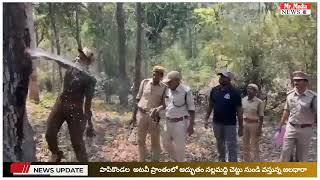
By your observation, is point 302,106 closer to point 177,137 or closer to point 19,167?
point 177,137

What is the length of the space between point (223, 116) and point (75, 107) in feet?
5.12

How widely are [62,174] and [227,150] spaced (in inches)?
69.1

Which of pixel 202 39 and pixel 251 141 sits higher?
pixel 202 39

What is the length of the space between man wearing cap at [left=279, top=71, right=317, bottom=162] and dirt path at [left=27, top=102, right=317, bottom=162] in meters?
0.11

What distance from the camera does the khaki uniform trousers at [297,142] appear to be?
670 centimetres

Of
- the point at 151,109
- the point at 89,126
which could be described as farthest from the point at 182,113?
the point at 89,126

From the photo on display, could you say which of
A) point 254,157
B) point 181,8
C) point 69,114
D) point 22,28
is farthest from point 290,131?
point 22,28

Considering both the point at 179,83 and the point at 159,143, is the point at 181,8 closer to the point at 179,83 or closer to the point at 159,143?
the point at 179,83

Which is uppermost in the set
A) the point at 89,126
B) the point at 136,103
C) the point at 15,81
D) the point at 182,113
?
the point at 15,81

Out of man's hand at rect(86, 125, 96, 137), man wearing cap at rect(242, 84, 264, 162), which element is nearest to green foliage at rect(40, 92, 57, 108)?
man's hand at rect(86, 125, 96, 137)

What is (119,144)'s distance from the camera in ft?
22.7

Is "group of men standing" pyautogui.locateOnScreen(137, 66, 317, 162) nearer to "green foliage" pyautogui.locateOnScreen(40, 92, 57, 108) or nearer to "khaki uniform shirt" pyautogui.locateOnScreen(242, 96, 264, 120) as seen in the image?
"khaki uniform shirt" pyautogui.locateOnScreen(242, 96, 264, 120)

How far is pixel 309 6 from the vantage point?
6.53 m

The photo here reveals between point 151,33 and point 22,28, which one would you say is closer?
point 22,28
